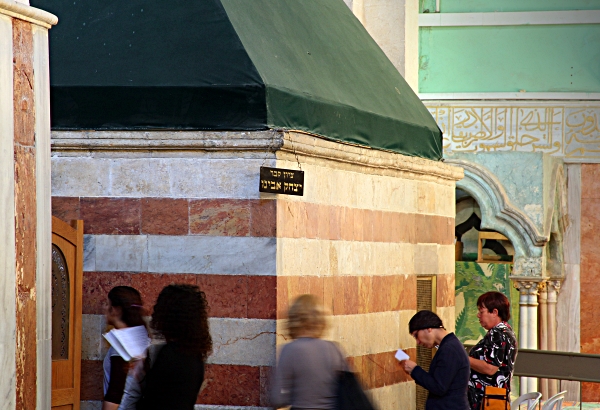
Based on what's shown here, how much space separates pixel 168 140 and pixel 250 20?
3.41 feet

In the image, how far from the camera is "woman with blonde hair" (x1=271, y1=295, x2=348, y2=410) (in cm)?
416

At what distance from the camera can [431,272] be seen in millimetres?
7836

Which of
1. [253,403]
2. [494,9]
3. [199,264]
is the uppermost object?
[494,9]

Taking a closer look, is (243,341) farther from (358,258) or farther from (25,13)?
(25,13)

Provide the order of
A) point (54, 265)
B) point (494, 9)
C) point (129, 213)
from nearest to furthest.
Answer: point (54, 265) → point (129, 213) → point (494, 9)

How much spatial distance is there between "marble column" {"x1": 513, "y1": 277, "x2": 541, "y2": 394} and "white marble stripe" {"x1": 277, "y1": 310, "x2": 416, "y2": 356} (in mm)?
6564

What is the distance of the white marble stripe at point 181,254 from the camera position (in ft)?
18.5

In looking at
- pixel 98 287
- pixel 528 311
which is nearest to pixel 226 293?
pixel 98 287

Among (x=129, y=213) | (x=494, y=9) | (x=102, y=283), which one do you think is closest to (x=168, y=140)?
(x=129, y=213)

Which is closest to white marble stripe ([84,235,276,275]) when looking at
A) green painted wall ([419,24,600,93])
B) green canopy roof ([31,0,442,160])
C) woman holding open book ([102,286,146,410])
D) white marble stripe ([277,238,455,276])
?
white marble stripe ([277,238,455,276])

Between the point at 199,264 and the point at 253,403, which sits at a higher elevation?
the point at 199,264

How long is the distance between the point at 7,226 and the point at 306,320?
1.32m

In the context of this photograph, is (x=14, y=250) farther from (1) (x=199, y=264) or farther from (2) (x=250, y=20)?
(2) (x=250, y=20)

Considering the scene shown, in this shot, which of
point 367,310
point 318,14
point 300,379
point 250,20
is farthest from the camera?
point 318,14
